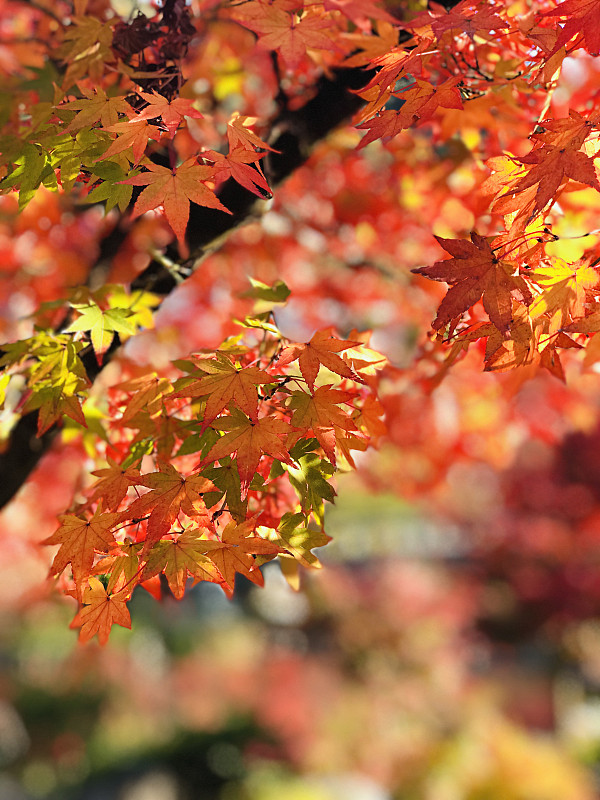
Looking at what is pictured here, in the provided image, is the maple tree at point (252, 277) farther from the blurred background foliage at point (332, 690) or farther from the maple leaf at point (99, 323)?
the blurred background foliage at point (332, 690)

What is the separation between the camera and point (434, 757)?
585 centimetres

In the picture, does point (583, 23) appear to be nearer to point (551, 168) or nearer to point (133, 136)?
point (551, 168)

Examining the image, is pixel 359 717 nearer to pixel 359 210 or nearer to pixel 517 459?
pixel 517 459

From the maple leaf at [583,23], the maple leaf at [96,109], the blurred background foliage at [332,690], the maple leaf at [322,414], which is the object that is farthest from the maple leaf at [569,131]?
the blurred background foliage at [332,690]

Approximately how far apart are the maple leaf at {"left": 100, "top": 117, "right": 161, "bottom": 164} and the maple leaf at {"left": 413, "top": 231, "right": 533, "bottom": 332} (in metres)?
0.62

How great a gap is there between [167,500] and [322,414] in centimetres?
36

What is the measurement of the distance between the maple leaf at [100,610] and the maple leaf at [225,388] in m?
0.42

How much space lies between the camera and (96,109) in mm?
1241

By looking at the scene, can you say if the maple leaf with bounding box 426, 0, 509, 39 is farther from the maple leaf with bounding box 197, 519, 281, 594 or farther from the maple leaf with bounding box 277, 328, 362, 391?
the maple leaf with bounding box 197, 519, 281, 594

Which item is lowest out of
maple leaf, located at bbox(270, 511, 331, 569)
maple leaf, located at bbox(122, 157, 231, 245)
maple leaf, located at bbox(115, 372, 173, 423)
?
maple leaf, located at bbox(270, 511, 331, 569)

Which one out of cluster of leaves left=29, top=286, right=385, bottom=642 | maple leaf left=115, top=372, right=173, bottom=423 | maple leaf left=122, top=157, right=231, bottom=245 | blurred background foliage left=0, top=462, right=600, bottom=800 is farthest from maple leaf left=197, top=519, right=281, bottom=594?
blurred background foliage left=0, top=462, right=600, bottom=800

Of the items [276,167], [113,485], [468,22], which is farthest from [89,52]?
[113,485]

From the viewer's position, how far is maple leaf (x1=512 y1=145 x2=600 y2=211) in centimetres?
108

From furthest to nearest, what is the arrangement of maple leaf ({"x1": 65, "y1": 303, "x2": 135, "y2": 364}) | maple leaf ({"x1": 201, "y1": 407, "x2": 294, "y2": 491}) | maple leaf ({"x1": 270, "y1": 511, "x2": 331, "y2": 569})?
maple leaf ({"x1": 65, "y1": 303, "x2": 135, "y2": 364}), maple leaf ({"x1": 270, "y1": 511, "x2": 331, "y2": 569}), maple leaf ({"x1": 201, "y1": 407, "x2": 294, "y2": 491})
